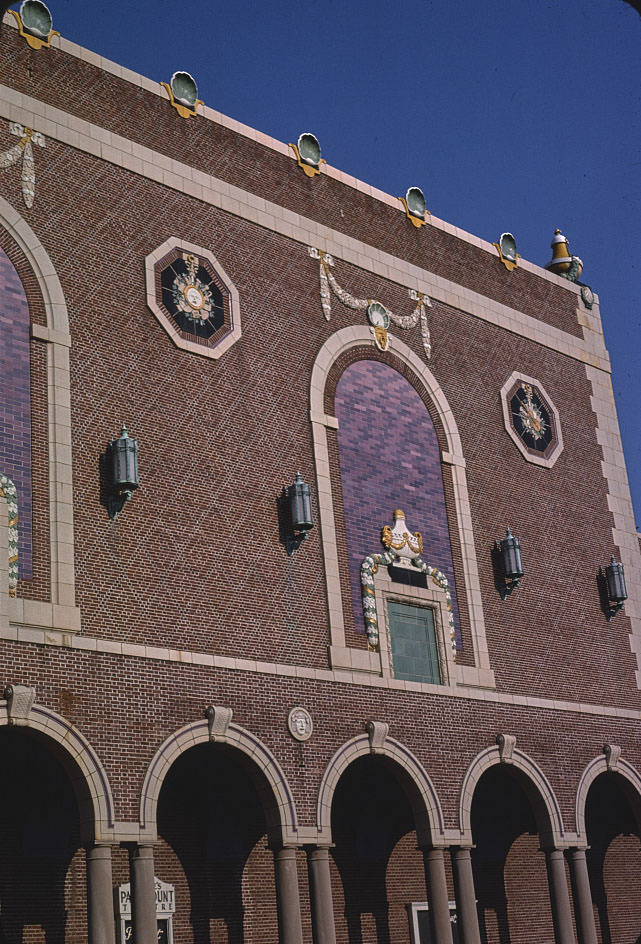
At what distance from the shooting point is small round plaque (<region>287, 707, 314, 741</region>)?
22125mm

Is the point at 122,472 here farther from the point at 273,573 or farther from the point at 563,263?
the point at 563,263

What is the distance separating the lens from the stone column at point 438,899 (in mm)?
23469

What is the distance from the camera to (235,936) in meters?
22.9

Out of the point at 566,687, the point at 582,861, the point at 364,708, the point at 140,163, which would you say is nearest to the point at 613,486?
the point at 566,687

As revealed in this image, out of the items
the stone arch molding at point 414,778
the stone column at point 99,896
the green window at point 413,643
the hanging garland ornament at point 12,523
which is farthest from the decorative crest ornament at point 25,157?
the stone arch molding at point 414,778

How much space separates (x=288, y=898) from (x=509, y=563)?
9.98 metres

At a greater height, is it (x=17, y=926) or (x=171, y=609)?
(x=171, y=609)

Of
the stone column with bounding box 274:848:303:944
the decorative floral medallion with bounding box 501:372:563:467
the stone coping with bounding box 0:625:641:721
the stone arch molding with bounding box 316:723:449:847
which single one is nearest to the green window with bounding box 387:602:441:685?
the stone coping with bounding box 0:625:641:721

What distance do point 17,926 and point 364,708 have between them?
7.31m

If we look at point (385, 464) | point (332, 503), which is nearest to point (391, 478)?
point (385, 464)

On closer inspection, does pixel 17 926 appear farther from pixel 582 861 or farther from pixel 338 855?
pixel 582 861

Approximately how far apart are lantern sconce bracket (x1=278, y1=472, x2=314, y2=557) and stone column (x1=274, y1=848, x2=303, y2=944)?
5556mm

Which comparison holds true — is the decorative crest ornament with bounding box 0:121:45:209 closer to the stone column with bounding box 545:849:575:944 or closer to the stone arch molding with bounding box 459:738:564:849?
the stone arch molding with bounding box 459:738:564:849

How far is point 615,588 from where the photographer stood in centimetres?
3109
